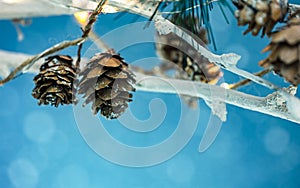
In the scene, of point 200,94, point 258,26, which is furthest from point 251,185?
point 258,26

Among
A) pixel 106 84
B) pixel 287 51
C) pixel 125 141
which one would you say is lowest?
pixel 287 51

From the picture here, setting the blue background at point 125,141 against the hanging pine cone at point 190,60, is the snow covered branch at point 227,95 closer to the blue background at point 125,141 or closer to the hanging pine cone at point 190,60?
the hanging pine cone at point 190,60

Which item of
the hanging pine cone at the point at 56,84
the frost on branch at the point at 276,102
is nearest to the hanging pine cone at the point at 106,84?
the hanging pine cone at the point at 56,84

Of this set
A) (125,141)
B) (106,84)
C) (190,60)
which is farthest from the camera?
(125,141)

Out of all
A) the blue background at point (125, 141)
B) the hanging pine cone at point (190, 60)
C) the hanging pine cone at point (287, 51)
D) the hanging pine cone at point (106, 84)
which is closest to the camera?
the hanging pine cone at point (287, 51)

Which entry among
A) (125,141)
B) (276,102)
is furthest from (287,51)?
(125,141)

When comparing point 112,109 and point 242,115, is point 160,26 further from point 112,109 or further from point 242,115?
point 242,115

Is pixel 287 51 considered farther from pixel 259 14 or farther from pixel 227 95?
pixel 227 95
